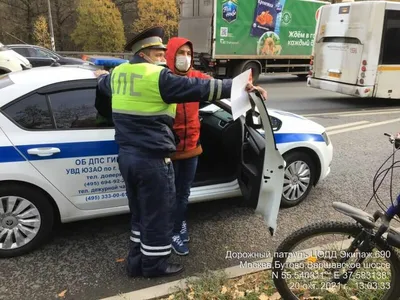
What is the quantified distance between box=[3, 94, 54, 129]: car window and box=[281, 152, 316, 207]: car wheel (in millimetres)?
2287

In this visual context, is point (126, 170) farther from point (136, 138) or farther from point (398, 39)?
point (398, 39)

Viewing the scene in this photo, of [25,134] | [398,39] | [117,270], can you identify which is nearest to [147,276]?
[117,270]

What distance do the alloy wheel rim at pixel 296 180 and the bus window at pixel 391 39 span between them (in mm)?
7525

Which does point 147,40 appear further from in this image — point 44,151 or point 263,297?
point 263,297

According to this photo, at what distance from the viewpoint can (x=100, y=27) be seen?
32438mm

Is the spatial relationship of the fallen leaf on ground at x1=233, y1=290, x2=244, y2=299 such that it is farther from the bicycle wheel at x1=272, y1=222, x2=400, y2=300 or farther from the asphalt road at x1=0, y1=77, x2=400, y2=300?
the asphalt road at x1=0, y1=77, x2=400, y2=300

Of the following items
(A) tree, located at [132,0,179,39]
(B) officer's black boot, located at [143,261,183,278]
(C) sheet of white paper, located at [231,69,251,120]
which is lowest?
(B) officer's black boot, located at [143,261,183,278]

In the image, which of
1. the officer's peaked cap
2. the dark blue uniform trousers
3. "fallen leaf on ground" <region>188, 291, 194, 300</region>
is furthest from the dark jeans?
the officer's peaked cap

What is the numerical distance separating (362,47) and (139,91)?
361 inches

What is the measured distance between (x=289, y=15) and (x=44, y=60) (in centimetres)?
983

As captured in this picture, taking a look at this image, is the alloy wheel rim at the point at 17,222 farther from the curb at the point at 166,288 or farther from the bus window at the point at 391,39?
the bus window at the point at 391,39

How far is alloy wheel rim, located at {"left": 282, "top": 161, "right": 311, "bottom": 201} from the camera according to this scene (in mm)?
4133

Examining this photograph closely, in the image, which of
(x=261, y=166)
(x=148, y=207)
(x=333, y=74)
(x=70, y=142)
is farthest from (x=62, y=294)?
(x=333, y=74)

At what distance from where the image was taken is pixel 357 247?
2.32 metres
